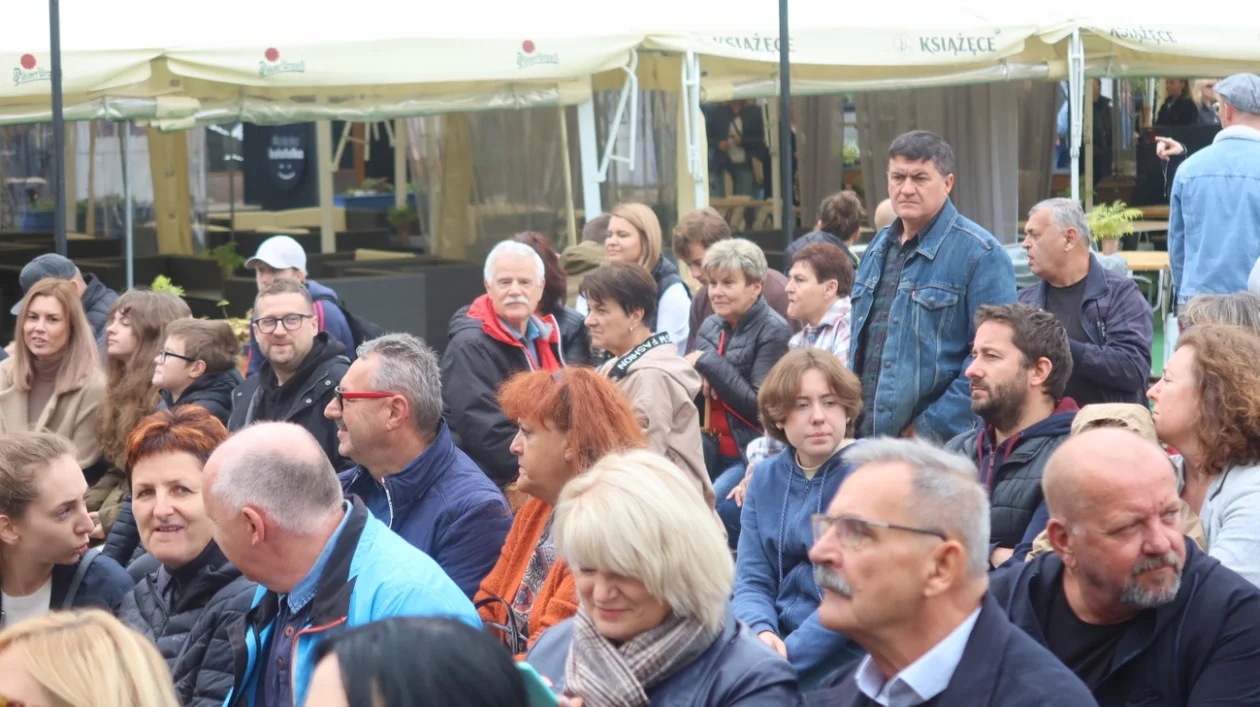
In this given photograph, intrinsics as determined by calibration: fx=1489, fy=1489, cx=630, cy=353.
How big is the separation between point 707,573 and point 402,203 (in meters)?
16.6

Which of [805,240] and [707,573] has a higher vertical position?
[805,240]

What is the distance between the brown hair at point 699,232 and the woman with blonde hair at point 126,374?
2951 millimetres

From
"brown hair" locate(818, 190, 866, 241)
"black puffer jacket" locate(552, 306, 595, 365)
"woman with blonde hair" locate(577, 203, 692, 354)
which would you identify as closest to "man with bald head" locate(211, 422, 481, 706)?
"black puffer jacket" locate(552, 306, 595, 365)

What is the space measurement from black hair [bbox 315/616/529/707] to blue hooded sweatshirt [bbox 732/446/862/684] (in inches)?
88.5

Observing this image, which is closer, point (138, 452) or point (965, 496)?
point (965, 496)

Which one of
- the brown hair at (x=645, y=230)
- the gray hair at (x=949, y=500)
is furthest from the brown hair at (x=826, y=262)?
the gray hair at (x=949, y=500)

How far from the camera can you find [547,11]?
11547 millimetres

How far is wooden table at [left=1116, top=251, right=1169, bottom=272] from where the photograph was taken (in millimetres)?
12086

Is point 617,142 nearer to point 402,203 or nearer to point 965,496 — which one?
point 402,203

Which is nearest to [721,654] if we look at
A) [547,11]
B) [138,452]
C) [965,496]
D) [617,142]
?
[965,496]

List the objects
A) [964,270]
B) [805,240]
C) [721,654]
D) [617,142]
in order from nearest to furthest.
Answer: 1. [721,654]
2. [964,270]
3. [805,240]
4. [617,142]

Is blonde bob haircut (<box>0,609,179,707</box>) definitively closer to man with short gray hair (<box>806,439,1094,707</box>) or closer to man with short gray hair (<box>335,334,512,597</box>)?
man with short gray hair (<box>806,439,1094,707</box>)

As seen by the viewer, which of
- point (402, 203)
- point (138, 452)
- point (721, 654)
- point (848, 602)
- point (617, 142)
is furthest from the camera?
point (402, 203)

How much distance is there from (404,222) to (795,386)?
13.0m
